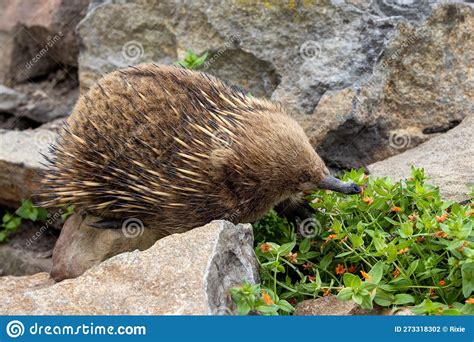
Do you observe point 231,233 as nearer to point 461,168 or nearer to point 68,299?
point 68,299

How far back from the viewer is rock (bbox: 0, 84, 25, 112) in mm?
6227

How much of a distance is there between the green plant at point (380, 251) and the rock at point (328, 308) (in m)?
0.04

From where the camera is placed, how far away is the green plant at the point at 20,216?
536 cm

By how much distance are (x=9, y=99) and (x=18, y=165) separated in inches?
49.0

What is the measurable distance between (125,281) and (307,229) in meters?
1.22

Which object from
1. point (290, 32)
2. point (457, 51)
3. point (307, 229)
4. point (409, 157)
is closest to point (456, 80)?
point (457, 51)

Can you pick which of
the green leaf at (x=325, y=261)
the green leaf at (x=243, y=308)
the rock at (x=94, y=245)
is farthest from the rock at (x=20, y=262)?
the green leaf at (x=243, y=308)

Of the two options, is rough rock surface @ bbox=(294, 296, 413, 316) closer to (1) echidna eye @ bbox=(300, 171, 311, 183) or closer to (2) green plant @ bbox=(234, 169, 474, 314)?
(2) green plant @ bbox=(234, 169, 474, 314)

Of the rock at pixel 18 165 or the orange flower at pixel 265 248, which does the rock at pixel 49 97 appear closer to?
the rock at pixel 18 165

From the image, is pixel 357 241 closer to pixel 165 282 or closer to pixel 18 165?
pixel 165 282

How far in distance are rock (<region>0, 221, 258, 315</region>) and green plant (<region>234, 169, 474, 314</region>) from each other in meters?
0.19

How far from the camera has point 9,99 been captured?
20.6 ft

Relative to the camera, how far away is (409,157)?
4809 mm

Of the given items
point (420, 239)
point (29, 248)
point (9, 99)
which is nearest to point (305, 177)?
point (420, 239)
